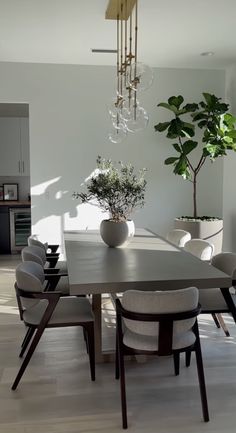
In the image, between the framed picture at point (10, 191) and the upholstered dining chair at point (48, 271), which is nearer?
the upholstered dining chair at point (48, 271)

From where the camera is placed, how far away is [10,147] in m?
7.39

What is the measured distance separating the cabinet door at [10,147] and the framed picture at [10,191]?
0.26 metres

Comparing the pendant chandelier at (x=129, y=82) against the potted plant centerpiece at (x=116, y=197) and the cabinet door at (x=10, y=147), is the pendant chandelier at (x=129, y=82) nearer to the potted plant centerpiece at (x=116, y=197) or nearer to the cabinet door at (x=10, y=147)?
the potted plant centerpiece at (x=116, y=197)

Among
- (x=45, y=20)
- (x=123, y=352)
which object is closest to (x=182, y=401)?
(x=123, y=352)

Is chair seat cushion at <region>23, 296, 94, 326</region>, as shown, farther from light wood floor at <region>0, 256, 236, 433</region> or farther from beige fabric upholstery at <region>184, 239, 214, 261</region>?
beige fabric upholstery at <region>184, 239, 214, 261</region>

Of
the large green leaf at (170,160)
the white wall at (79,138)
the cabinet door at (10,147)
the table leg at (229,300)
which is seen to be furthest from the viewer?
the cabinet door at (10,147)

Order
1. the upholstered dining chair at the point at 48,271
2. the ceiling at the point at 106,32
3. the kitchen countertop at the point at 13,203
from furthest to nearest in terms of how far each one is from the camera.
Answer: the kitchen countertop at the point at 13,203, the ceiling at the point at 106,32, the upholstered dining chair at the point at 48,271

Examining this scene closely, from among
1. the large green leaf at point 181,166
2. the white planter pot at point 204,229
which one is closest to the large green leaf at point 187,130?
the large green leaf at point 181,166

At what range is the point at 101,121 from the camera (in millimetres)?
5961

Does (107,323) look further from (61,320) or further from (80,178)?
(80,178)

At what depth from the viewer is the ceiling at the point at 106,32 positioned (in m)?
3.72

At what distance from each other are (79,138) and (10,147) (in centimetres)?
202

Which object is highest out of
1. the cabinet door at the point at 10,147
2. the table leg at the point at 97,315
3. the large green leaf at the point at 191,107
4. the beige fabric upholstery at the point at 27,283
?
the large green leaf at the point at 191,107

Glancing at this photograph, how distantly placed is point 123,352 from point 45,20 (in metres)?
3.36
